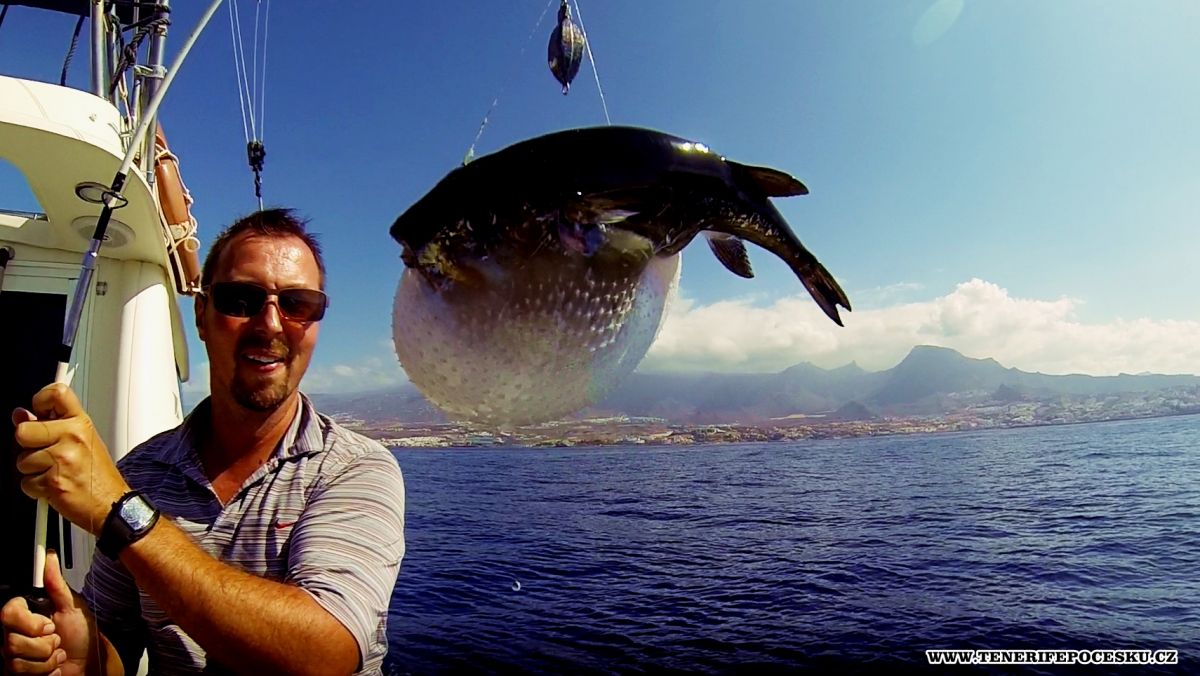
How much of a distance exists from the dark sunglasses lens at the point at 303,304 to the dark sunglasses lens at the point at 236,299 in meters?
0.08

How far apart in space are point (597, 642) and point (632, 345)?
13146 millimetres

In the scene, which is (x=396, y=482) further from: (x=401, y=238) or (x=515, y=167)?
(x=515, y=167)

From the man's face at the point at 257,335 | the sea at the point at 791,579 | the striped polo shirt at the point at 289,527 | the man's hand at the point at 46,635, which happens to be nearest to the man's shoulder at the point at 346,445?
the striped polo shirt at the point at 289,527

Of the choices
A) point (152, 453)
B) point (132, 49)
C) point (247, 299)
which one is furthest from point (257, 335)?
point (132, 49)

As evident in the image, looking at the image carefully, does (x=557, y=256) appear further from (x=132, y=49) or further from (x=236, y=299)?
(x=132, y=49)

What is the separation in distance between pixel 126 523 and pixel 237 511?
504 millimetres

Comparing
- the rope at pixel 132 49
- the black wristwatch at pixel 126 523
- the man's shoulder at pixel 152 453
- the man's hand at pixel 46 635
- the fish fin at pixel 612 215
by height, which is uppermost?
the rope at pixel 132 49

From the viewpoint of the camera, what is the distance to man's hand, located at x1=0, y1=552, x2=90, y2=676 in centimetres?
192

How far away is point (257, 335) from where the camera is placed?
2033 millimetres

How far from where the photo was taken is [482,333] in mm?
1854

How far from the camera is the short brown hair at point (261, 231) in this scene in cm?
216

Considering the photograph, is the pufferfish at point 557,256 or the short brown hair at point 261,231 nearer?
the pufferfish at point 557,256

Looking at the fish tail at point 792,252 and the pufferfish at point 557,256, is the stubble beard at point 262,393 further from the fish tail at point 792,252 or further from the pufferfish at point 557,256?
the fish tail at point 792,252

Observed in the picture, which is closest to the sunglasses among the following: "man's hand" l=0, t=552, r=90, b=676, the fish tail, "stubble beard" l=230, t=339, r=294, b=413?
"stubble beard" l=230, t=339, r=294, b=413
